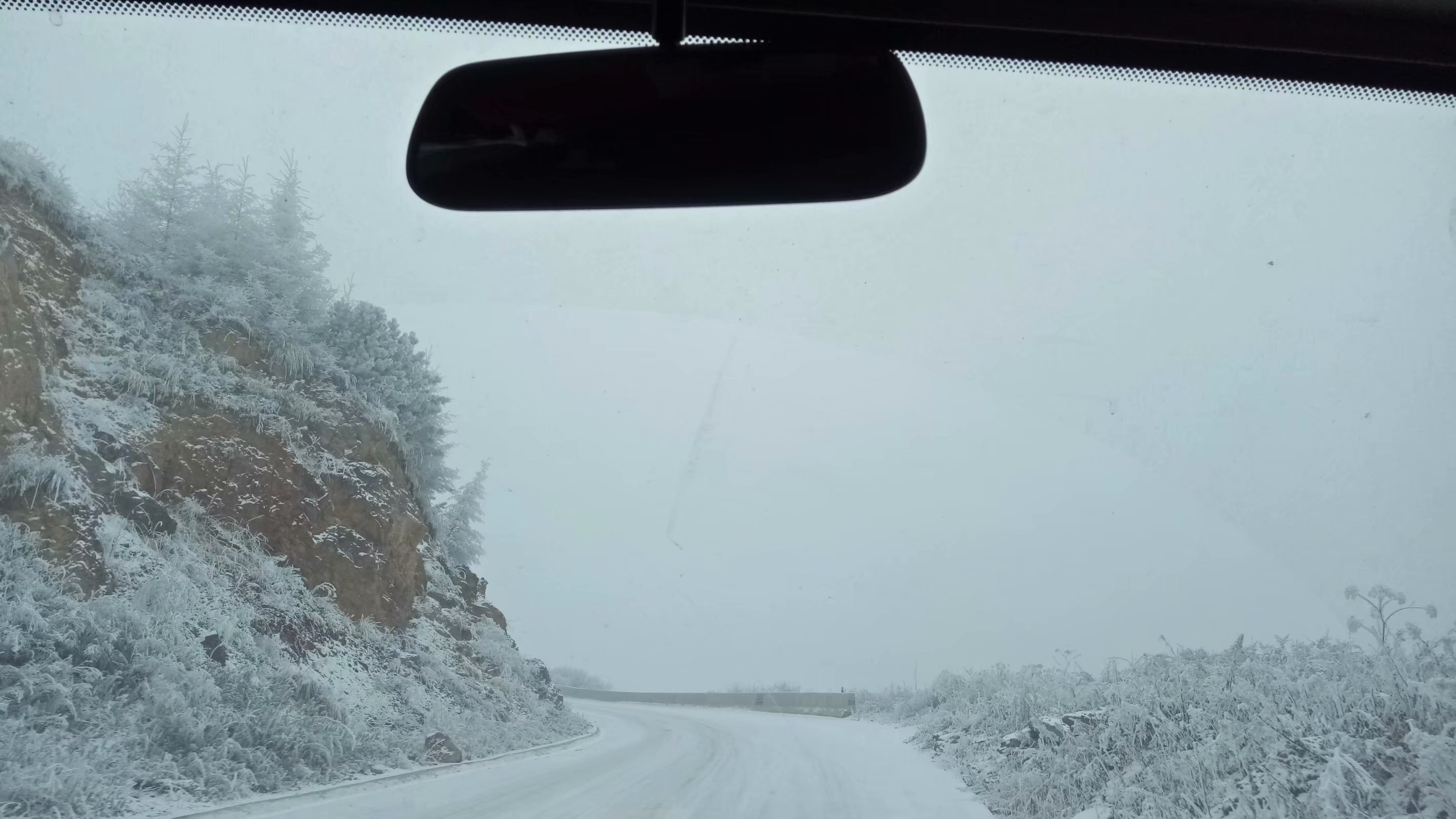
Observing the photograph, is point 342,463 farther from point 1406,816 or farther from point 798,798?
point 1406,816

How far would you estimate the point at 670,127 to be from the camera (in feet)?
9.68

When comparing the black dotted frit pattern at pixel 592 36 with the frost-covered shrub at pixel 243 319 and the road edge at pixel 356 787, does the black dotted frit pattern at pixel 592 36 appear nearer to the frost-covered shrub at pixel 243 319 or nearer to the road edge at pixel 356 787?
the frost-covered shrub at pixel 243 319

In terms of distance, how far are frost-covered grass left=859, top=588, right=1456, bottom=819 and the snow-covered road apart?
0.48 metres

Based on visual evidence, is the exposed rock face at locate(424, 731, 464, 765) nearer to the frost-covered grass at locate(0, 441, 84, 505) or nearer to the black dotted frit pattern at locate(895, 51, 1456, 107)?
the frost-covered grass at locate(0, 441, 84, 505)

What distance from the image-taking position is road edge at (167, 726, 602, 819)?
5.74 m

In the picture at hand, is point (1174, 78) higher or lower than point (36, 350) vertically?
higher

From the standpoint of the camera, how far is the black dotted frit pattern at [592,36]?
3.72 meters

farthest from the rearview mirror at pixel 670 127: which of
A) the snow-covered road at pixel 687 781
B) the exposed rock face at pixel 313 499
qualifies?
the exposed rock face at pixel 313 499

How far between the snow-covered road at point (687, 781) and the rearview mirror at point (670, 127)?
10.6ft

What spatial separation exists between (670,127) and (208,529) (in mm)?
5438

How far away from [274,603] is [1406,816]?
6.39m

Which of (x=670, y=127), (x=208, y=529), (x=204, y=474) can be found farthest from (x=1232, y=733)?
(x=204, y=474)

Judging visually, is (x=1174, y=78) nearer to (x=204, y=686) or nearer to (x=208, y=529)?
(x=204, y=686)

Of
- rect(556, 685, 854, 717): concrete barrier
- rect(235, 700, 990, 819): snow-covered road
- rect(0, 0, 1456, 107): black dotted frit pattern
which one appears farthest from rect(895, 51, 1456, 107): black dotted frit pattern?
rect(556, 685, 854, 717): concrete barrier
